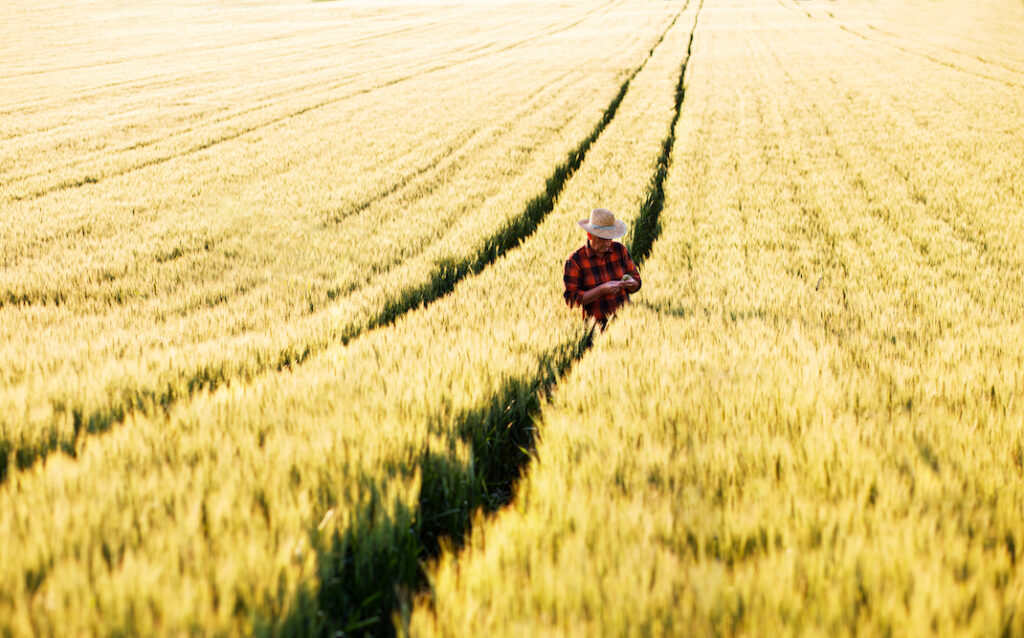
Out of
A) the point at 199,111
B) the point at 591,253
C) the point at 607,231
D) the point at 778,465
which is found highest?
the point at 199,111

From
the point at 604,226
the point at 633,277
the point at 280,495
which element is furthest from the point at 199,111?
the point at 280,495

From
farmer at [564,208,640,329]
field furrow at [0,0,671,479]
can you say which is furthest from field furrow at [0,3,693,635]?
farmer at [564,208,640,329]

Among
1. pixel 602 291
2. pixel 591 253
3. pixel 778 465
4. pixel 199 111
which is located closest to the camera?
pixel 778 465

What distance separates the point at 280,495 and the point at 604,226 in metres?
3.67

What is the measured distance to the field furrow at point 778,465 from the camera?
4.62 ft

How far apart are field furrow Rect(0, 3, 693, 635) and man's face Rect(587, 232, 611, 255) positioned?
1.49 meters

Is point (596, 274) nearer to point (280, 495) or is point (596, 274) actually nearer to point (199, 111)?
point (280, 495)

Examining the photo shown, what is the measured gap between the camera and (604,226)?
4.92 meters

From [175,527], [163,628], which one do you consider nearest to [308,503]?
[175,527]

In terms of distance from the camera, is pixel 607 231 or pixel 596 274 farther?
pixel 596 274

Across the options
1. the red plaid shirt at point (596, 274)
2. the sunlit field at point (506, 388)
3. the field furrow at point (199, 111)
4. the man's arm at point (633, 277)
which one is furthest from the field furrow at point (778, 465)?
the field furrow at point (199, 111)

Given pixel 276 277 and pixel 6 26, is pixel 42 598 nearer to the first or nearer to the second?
pixel 276 277

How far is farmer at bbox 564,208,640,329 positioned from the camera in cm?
486

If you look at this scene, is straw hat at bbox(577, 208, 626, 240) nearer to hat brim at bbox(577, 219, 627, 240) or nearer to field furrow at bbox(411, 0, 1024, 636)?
hat brim at bbox(577, 219, 627, 240)
